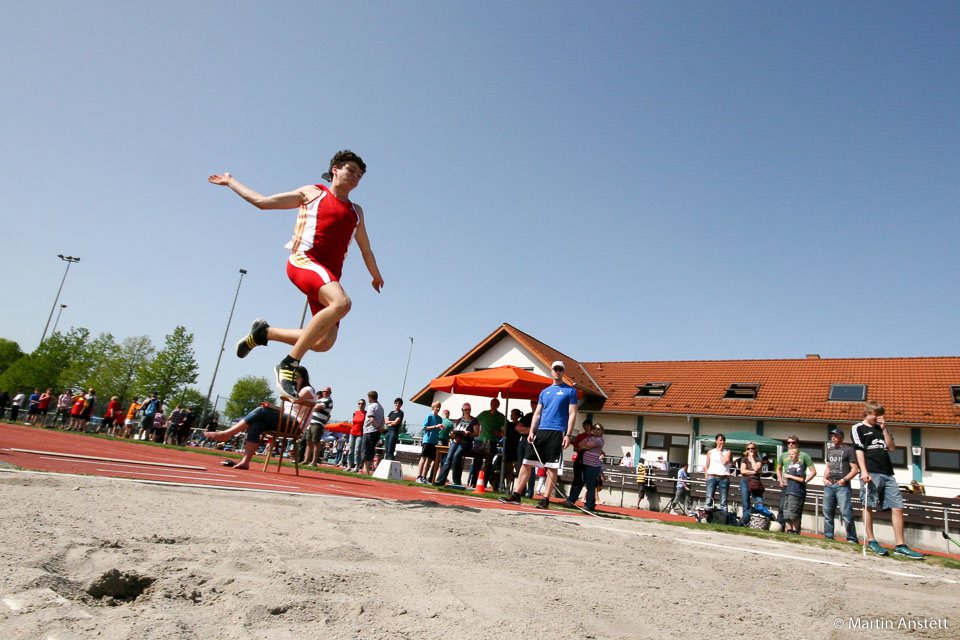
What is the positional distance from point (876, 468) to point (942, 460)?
17.9 metres

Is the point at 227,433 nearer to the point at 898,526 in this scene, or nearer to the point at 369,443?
the point at 369,443

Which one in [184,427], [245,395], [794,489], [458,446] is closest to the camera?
[794,489]

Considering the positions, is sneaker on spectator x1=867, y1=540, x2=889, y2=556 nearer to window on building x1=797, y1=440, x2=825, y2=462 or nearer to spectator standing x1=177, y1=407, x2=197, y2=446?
window on building x1=797, y1=440, x2=825, y2=462

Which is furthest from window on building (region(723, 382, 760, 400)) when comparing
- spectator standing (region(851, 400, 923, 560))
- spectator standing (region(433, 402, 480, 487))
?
spectator standing (region(851, 400, 923, 560))

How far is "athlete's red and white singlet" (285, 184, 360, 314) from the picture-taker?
14.7 feet

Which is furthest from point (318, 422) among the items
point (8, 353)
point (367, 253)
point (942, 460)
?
point (8, 353)

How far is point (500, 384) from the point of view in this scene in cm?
1107

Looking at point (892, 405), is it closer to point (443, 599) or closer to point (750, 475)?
point (750, 475)

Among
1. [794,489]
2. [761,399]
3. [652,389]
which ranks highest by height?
[652,389]

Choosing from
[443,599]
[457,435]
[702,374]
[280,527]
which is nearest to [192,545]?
[280,527]

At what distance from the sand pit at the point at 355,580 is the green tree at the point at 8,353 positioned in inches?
3393

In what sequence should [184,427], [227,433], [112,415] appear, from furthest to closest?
[112,415] → [184,427] → [227,433]

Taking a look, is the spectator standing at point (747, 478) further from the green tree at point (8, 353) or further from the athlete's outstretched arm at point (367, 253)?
the green tree at point (8, 353)

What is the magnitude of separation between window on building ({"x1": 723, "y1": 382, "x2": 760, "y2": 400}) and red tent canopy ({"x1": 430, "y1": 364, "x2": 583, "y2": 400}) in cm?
1721
